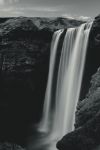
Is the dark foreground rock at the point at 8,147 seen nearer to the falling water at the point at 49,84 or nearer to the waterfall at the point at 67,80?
the waterfall at the point at 67,80

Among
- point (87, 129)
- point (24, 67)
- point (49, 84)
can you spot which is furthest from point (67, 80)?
point (87, 129)

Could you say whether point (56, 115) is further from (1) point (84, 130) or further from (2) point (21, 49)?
(1) point (84, 130)

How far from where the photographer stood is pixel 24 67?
2903 centimetres

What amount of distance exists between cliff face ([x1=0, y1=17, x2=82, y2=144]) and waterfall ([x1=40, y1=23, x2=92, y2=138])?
1.33 m

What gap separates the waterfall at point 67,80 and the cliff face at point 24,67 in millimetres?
1333

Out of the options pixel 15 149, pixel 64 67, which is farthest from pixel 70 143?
pixel 64 67

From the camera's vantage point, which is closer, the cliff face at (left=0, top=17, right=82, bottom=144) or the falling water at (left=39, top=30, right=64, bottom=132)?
the falling water at (left=39, top=30, right=64, bottom=132)

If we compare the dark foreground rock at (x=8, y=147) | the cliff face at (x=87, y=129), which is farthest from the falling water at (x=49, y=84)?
the cliff face at (x=87, y=129)

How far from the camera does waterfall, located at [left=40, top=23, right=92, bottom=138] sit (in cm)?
2462

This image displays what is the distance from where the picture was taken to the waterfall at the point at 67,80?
80.8 ft

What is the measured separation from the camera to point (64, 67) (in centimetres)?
2648

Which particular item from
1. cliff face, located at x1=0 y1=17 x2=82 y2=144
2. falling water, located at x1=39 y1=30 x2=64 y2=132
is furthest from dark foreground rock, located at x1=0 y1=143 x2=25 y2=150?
cliff face, located at x1=0 y1=17 x2=82 y2=144

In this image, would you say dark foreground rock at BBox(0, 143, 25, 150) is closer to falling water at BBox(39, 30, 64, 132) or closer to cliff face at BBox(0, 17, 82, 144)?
falling water at BBox(39, 30, 64, 132)

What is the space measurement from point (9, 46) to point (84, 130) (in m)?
16.0
